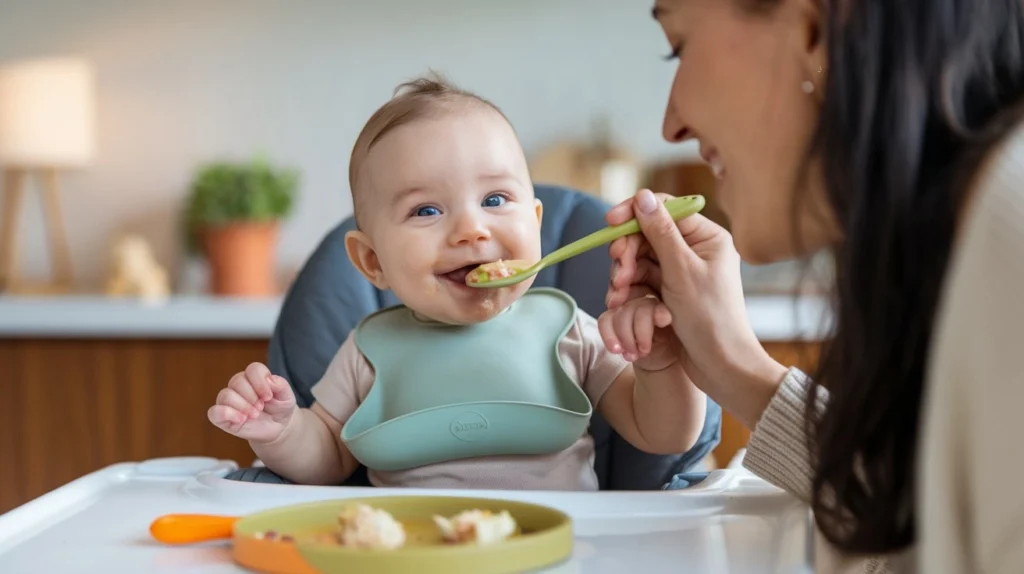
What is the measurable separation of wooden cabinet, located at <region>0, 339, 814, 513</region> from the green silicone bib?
137 centimetres

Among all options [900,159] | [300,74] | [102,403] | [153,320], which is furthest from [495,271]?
[300,74]

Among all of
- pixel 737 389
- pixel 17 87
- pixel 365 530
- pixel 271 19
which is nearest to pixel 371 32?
pixel 271 19

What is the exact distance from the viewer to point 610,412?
1242 millimetres

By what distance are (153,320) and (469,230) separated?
1579 mm

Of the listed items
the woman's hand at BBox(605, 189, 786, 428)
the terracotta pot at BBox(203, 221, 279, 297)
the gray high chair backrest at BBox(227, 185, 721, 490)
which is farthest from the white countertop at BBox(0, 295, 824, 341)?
the woman's hand at BBox(605, 189, 786, 428)

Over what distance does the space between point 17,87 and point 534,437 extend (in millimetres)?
2303

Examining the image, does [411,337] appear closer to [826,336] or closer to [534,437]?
[534,437]

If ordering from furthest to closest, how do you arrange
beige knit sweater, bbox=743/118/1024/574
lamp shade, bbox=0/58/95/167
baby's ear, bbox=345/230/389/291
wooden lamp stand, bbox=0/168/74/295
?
1. wooden lamp stand, bbox=0/168/74/295
2. lamp shade, bbox=0/58/95/167
3. baby's ear, bbox=345/230/389/291
4. beige knit sweater, bbox=743/118/1024/574

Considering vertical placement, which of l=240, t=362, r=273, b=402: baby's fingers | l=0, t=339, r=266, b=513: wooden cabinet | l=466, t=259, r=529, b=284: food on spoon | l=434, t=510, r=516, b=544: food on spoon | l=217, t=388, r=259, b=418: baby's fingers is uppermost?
l=466, t=259, r=529, b=284: food on spoon

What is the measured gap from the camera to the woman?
633mm

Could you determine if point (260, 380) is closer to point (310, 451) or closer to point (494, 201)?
point (310, 451)

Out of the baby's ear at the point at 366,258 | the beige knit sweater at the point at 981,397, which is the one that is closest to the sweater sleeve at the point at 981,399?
the beige knit sweater at the point at 981,397

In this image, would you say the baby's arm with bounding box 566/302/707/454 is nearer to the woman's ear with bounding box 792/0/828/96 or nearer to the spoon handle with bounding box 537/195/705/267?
the spoon handle with bounding box 537/195/705/267

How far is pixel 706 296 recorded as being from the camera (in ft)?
3.34
